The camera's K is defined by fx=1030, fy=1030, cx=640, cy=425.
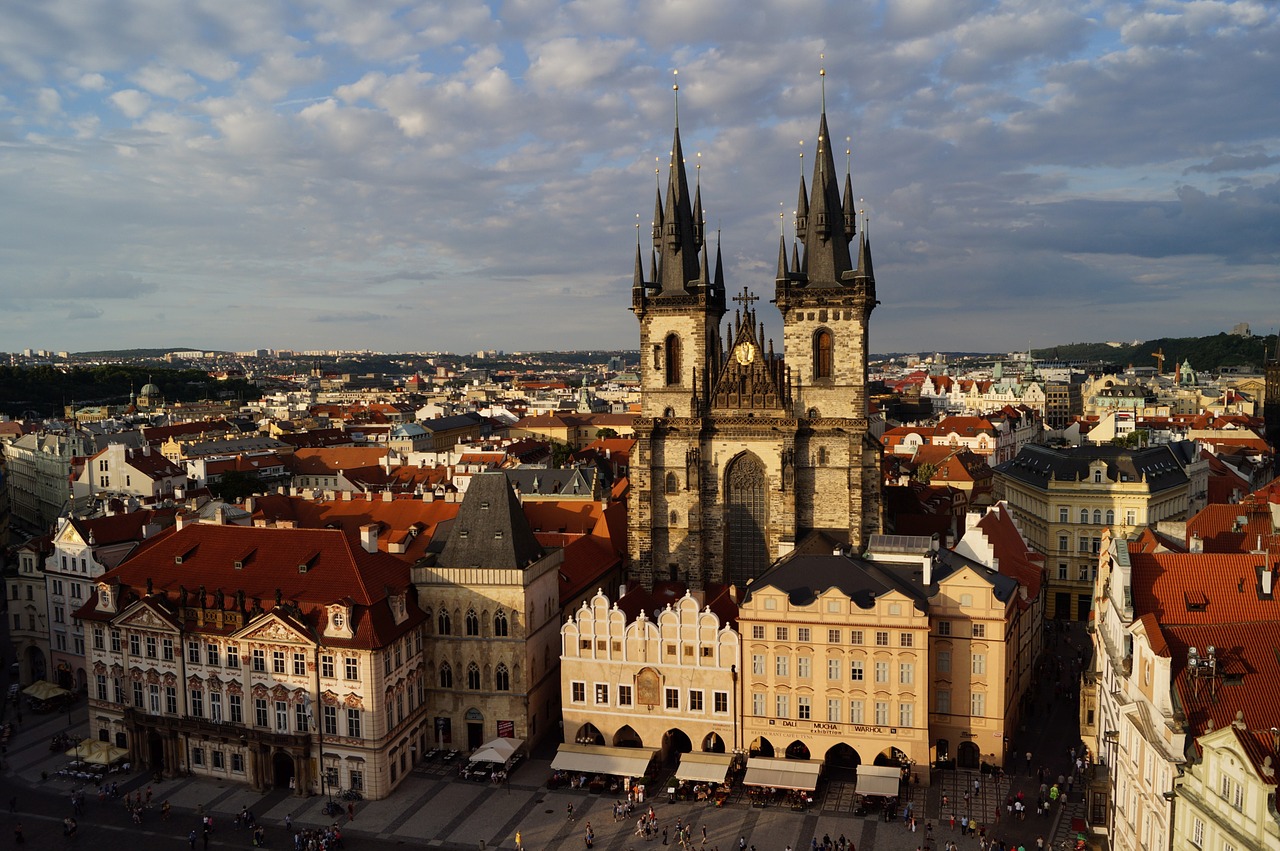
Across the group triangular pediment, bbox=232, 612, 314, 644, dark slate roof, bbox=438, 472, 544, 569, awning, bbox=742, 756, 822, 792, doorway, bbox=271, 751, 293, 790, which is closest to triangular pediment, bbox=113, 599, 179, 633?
triangular pediment, bbox=232, 612, 314, 644

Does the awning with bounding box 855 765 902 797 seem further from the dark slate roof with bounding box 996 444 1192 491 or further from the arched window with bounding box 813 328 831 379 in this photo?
the dark slate roof with bounding box 996 444 1192 491

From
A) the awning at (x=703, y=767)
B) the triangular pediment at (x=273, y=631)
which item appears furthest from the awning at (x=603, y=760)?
the triangular pediment at (x=273, y=631)

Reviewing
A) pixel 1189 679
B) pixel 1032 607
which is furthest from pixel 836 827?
pixel 1032 607

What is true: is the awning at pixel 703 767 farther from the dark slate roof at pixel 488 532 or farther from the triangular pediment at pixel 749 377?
the triangular pediment at pixel 749 377

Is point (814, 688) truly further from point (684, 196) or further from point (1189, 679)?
point (684, 196)

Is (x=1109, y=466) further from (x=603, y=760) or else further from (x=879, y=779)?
(x=603, y=760)

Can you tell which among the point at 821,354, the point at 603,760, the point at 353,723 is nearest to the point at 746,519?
the point at 821,354
